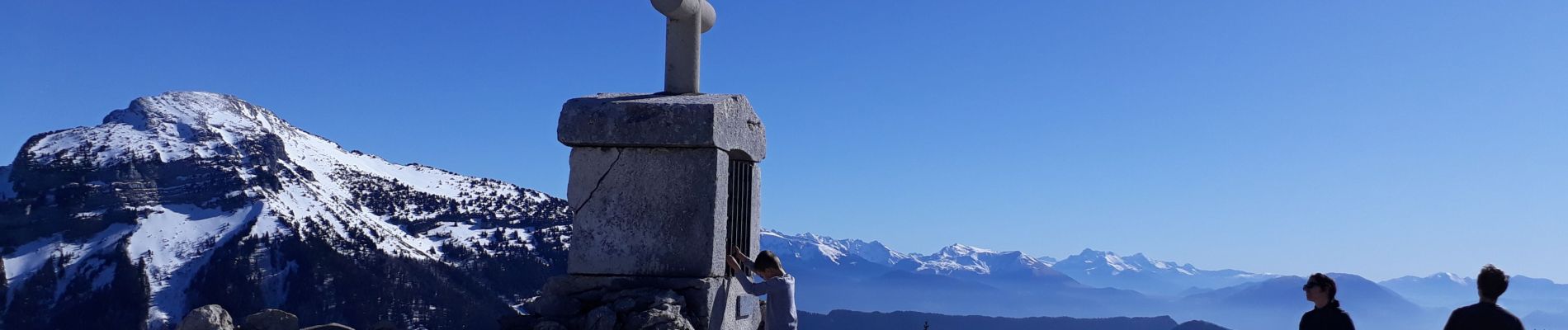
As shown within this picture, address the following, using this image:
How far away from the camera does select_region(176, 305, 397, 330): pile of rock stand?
30.4ft

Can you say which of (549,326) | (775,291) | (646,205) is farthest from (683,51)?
(775,291)

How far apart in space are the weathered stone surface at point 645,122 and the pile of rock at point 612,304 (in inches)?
A: 40.9

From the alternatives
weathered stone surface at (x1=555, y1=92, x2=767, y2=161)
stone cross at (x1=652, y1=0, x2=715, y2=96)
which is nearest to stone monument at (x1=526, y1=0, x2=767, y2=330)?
weathered stone surface at (x1=555, y1=92, x2=767, y2=161)

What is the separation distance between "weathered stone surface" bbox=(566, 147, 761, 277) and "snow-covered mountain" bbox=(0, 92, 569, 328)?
395 feet

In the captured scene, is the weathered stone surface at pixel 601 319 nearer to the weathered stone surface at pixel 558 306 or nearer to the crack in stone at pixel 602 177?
the weathered stone surface at pixel 558 306

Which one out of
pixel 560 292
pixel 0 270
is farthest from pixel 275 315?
pixel 0 270

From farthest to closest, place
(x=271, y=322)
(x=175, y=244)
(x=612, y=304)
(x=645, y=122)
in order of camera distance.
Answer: (x=175, y=244), (x=271, y=322), (x=645, y=122), (x=612, y=304)

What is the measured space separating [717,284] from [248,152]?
204 m

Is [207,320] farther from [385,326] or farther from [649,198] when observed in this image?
[649,198]

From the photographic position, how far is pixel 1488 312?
5.84m

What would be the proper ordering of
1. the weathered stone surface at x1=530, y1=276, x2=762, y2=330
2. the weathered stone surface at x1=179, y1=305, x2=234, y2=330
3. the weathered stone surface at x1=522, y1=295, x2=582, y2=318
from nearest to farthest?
1. the weathered stone surface at x1=530, y1=276, x2=762, y2=330
2. the weathered stone surface at x1=522, y1=295, x2=582, y2=318
3. the weathered stone surface at x1=179, y1=305, x2=234, y2=330

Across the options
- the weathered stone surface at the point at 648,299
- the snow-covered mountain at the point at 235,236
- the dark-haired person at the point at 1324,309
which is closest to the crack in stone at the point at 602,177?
the weathered stone surface at the point at 648,299

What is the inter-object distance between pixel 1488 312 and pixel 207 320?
8.87 meters

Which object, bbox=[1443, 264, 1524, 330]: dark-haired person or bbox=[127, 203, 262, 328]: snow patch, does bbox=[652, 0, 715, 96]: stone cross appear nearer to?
bbox=[1443, 264, 1524, 330]: dark-haired person
